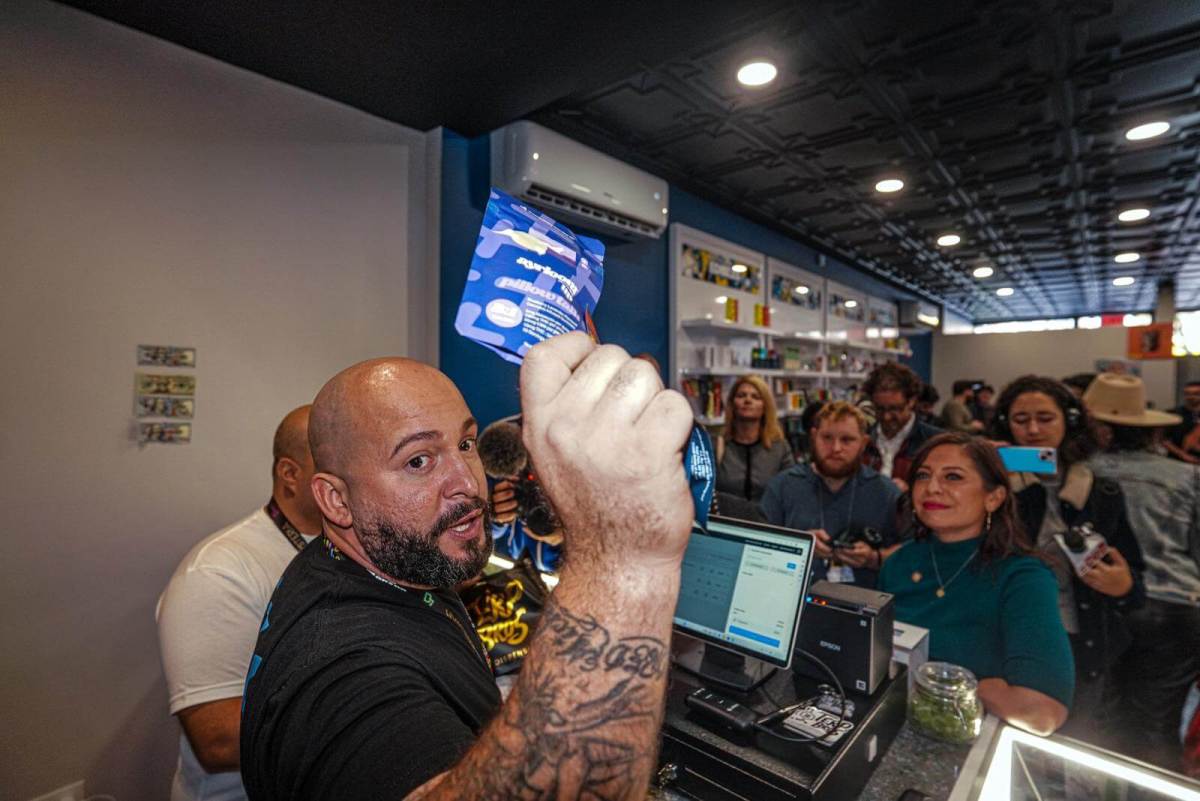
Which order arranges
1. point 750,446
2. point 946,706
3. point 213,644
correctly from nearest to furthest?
point 946,706 < point 213,644 < point 750,446

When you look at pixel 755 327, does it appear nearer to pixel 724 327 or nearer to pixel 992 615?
pixel 724 327

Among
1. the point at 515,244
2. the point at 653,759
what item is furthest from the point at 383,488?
the point at 653,759

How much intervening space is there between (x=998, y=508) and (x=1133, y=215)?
5.65m

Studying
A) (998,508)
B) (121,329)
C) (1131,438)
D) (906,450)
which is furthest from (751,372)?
(121,329)

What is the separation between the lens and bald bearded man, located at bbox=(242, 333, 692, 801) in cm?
50

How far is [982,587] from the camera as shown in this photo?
1.62m

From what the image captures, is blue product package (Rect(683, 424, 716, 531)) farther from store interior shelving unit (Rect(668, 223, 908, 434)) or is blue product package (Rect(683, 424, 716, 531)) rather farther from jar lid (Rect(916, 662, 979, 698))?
store interior shelving unit (Rect(668, 223, 908, 434))

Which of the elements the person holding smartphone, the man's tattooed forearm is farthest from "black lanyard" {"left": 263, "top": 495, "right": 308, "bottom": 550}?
the person holding smartphone

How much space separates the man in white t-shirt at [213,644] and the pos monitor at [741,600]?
1.07m

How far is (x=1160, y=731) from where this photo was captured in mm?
2258

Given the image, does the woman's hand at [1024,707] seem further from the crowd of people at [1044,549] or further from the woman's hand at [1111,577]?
the woman's hand at [1111,577]

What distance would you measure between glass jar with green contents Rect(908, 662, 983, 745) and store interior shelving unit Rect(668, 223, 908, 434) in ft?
10.4

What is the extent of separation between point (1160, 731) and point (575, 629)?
9.88 feet

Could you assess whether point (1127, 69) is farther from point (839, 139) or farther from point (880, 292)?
point (880, 292)
